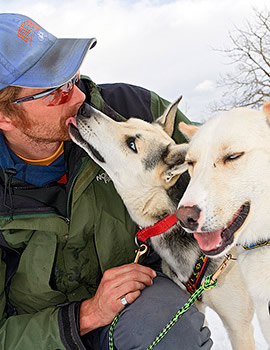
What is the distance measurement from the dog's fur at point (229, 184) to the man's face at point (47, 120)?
1007 millimetres

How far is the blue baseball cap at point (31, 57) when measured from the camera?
2.27 meters

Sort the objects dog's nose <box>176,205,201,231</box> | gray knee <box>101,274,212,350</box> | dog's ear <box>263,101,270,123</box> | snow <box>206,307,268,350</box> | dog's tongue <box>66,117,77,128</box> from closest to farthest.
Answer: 1. dog's nose <box>176,205,201,231</box>
2. dog's ear <box>263,101,270,123</box>
3. gray knee <box>101,274,212,350</box>
4. dog's tongue <box>66,117,77,128</box>
5. snow <box>206,307,268,350</box>

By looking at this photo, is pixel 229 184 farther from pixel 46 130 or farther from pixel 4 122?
pixel 4 122

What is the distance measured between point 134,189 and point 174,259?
53 centimetres

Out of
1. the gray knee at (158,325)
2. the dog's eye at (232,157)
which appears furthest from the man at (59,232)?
the dog's eye at (232,157)

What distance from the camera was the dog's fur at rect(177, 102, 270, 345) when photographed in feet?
5.35

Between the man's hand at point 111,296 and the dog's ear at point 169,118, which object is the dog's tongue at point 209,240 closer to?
the man's hand at point 111,296

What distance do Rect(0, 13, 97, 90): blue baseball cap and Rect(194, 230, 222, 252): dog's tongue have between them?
4.09 feet

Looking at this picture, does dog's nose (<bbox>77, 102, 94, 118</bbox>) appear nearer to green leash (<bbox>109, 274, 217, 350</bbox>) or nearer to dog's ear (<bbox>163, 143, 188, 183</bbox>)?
dog's ear (<bbox>163, 143, 188, 183</bbox>)

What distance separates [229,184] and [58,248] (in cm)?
134

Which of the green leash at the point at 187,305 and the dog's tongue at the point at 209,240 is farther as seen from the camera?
the green leash at the point at 187,305

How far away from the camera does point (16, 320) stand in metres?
2.35

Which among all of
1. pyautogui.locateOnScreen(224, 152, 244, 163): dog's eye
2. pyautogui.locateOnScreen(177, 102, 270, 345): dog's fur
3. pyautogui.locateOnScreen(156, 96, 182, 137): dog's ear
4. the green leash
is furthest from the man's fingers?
pyautogui.locateOnScreen(156, 96, 182, 137): dog's ear

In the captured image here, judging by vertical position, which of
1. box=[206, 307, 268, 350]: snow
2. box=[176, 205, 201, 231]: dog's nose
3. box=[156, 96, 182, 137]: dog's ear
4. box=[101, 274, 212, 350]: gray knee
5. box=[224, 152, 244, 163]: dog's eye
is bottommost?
box=[206, 307, 268, 350]: snow
